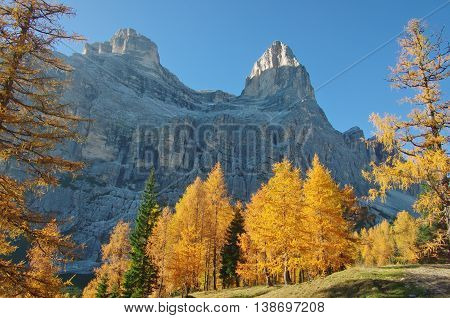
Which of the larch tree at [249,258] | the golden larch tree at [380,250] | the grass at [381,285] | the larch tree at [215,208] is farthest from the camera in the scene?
the golden larch tree at [380,250]

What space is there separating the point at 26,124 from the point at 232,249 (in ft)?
103

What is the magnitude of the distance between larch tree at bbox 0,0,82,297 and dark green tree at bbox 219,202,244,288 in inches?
1108

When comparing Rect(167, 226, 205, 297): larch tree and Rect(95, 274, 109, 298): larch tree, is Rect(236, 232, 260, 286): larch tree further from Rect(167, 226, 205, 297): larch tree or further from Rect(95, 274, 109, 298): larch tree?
Rect(95, 274, 109, 298): larch tree

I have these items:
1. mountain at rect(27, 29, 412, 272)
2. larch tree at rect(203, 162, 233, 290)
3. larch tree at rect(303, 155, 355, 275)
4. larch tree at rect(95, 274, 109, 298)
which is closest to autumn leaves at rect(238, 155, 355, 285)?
larch tree at rect(303, 155, 355, 275)

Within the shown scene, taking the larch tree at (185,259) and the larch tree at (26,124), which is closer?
the larch tree at (26,124)

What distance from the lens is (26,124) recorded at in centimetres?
1107

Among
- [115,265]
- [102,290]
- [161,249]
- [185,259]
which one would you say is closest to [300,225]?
[185,259]

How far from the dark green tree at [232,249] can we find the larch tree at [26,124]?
92.3 feet

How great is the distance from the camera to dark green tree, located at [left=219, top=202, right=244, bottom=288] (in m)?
38.9

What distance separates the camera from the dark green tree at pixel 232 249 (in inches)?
1531

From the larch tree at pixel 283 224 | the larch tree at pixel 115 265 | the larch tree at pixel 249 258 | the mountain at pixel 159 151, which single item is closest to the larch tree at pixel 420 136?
the larch tree at pixel 283 224

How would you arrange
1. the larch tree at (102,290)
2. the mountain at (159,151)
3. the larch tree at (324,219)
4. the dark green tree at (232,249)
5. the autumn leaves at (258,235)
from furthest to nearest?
the mountain at (159,151), the larch tree at (102,290), the dark green tree at (232,249), the larch tree at (324,219), the autumn leaves at (258,235)

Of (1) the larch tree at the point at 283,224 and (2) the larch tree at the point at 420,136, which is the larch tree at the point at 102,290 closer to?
(1) the larch tree at the point at 283,224
